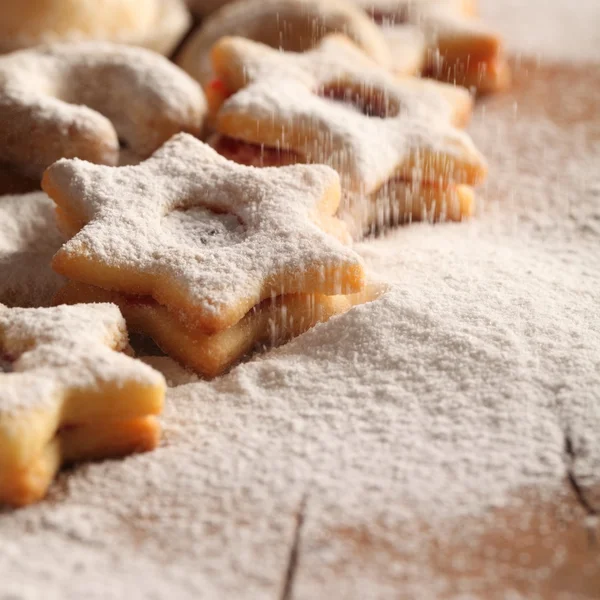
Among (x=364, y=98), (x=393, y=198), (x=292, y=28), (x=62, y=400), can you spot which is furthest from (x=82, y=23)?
(x=62, y=400)

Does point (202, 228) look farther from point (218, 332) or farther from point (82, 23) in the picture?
point (82, 23)

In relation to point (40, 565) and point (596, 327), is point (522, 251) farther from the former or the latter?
point (40, 565)

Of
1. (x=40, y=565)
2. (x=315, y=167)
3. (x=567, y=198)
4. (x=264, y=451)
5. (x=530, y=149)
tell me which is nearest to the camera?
(x=40, y=565)

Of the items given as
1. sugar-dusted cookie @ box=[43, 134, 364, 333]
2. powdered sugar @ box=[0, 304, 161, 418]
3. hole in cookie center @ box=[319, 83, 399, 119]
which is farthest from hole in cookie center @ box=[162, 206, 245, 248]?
hole in cookie center @ box=[319, 83, 399, 119]

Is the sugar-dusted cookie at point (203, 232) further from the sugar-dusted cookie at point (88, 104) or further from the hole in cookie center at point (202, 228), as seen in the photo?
the sugar-dusted cookie at point (88, 104)

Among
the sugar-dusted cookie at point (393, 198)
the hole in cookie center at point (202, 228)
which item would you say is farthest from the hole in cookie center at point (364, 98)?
the hole in cookie center at point (202, 228)

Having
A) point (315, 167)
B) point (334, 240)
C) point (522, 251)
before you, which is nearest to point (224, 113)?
point (315, 167)
